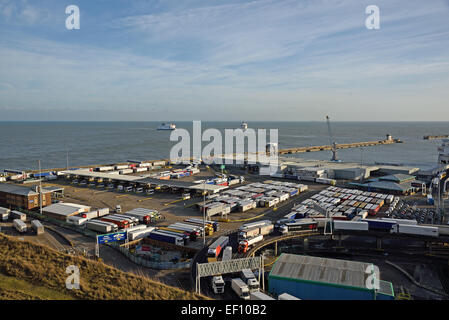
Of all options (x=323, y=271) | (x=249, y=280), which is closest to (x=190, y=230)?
(x=249, y=280)

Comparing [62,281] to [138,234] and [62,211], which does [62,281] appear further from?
[62,211]

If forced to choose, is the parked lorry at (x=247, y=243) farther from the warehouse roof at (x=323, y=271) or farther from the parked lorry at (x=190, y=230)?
the parked lorry at (x=190, y=230)

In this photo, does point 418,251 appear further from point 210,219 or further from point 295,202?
point 210,219

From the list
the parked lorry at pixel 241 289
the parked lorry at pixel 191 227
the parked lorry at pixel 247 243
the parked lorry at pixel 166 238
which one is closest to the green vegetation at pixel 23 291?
the parked lorry at pixel 241 289

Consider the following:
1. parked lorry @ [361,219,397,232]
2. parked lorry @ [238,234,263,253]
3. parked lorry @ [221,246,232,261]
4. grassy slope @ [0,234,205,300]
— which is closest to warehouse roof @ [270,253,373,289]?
parked lorry @ [221,246,232,261]

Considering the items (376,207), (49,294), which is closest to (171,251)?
(49,294)
